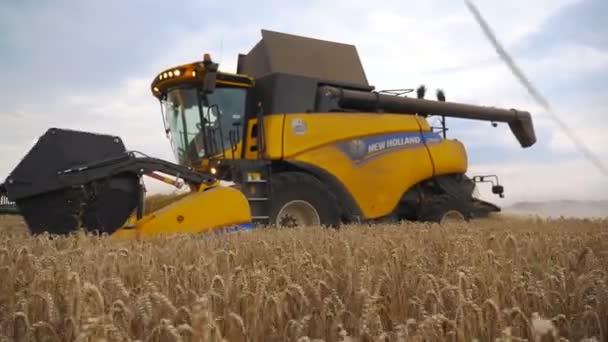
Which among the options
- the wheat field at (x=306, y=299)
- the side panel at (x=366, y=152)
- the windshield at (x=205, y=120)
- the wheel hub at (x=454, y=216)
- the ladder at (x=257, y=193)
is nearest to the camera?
the wheat field at (x=306, y=299)

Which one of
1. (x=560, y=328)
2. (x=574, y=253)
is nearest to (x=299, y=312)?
(x=560, y=328)

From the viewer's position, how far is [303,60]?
33.2 feet

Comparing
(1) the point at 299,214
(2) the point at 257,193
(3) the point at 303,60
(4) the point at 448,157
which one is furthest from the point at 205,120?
(4) the point at 448,157

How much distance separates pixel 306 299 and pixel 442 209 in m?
8.87

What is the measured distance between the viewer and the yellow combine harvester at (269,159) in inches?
267

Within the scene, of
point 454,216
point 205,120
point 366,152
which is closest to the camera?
point 205,120

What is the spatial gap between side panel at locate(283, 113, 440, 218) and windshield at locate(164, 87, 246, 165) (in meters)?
0.83

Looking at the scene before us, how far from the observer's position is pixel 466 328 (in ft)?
6.31

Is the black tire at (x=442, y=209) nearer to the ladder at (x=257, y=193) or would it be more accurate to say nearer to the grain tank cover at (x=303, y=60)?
the grain tank cover at (x=303, y=60)

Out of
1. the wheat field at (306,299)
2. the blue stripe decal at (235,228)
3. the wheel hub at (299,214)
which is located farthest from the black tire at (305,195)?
the wheat field at (306,299)

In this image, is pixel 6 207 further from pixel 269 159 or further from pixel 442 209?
pixel 442 209

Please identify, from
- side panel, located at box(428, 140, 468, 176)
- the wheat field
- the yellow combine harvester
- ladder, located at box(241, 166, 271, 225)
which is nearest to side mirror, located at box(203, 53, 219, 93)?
the yellow combine harvester

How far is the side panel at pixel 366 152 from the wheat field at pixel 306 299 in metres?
5.31

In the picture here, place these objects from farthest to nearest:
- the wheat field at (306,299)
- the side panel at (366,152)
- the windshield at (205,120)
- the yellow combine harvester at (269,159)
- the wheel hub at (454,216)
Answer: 1. the wheel hub at (454,216)
2. the side panel at (366,152)
3. the windshield at (205,120)
4. the yellow combine harvester at (269,159)
5. the wheat field at (306,299)
